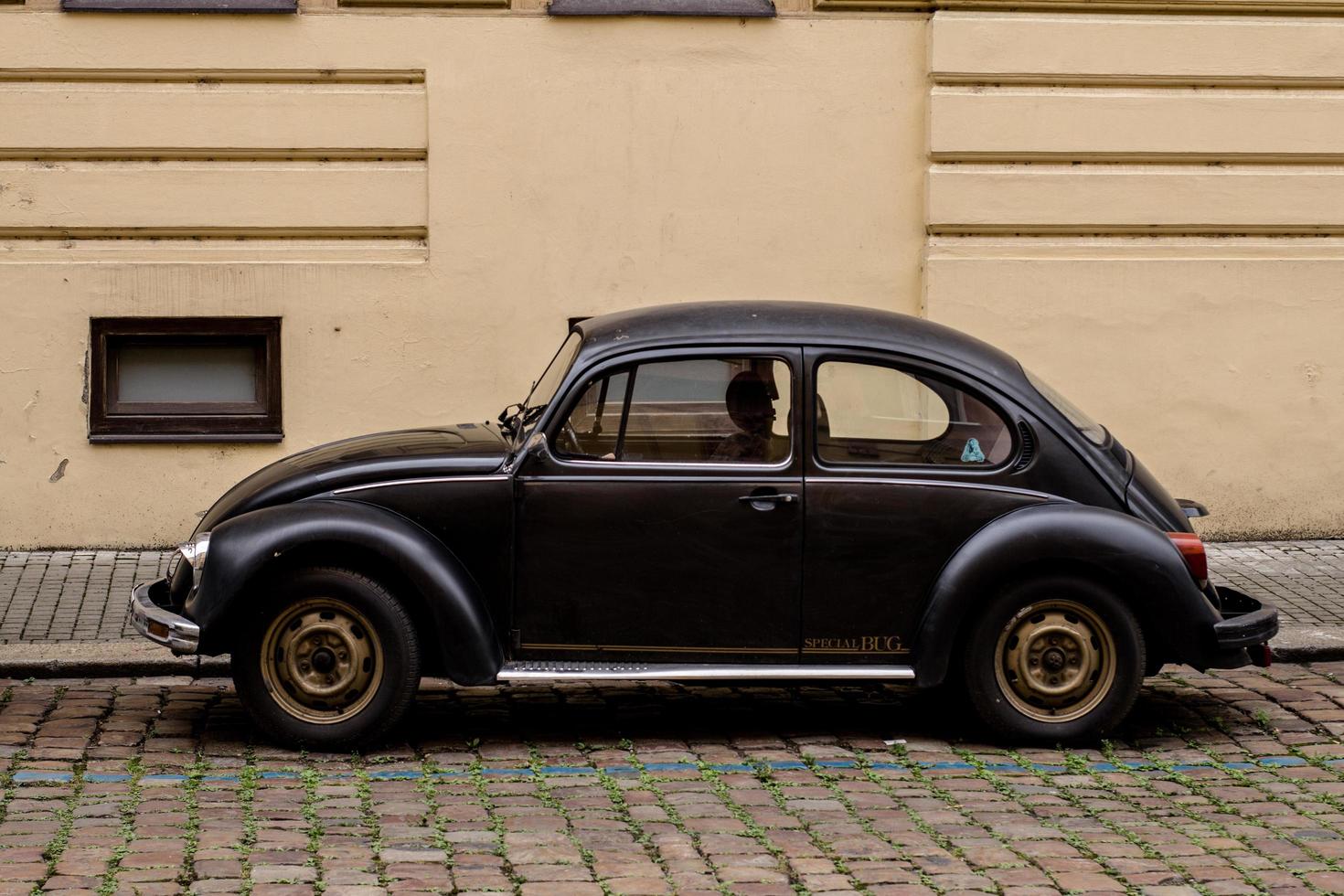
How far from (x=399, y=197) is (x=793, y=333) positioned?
14.9 feet

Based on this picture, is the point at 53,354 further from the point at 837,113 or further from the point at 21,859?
the point at 21,859

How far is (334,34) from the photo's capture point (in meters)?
10.7

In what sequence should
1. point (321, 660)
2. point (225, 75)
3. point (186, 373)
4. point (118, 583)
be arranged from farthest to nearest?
point (186, 373) → point (225, 75) → point (118, 583) → point (321, 660)

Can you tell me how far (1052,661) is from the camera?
22.1 feet

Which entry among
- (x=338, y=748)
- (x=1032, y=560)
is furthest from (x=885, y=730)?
(x=338, y=748)

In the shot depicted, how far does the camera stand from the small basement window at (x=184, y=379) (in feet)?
35.2

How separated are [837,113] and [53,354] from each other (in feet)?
15.5

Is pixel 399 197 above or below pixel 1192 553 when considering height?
above

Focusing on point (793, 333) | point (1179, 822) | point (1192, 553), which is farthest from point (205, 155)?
point (1179, 822)

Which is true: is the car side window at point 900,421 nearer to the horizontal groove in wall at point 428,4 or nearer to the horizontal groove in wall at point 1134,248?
the horizontal groove in wall at point 1134,248

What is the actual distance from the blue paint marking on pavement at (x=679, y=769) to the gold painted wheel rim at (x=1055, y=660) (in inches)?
9.9

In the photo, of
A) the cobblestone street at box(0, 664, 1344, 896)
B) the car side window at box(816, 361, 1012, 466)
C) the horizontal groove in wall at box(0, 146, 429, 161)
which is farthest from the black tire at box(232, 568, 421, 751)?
the horizontal groove in wall at box(0, 146, 429, 161)

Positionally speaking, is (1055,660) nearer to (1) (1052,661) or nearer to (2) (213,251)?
(1) (1052,661)

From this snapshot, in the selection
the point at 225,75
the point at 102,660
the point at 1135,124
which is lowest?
the point at 102,660
